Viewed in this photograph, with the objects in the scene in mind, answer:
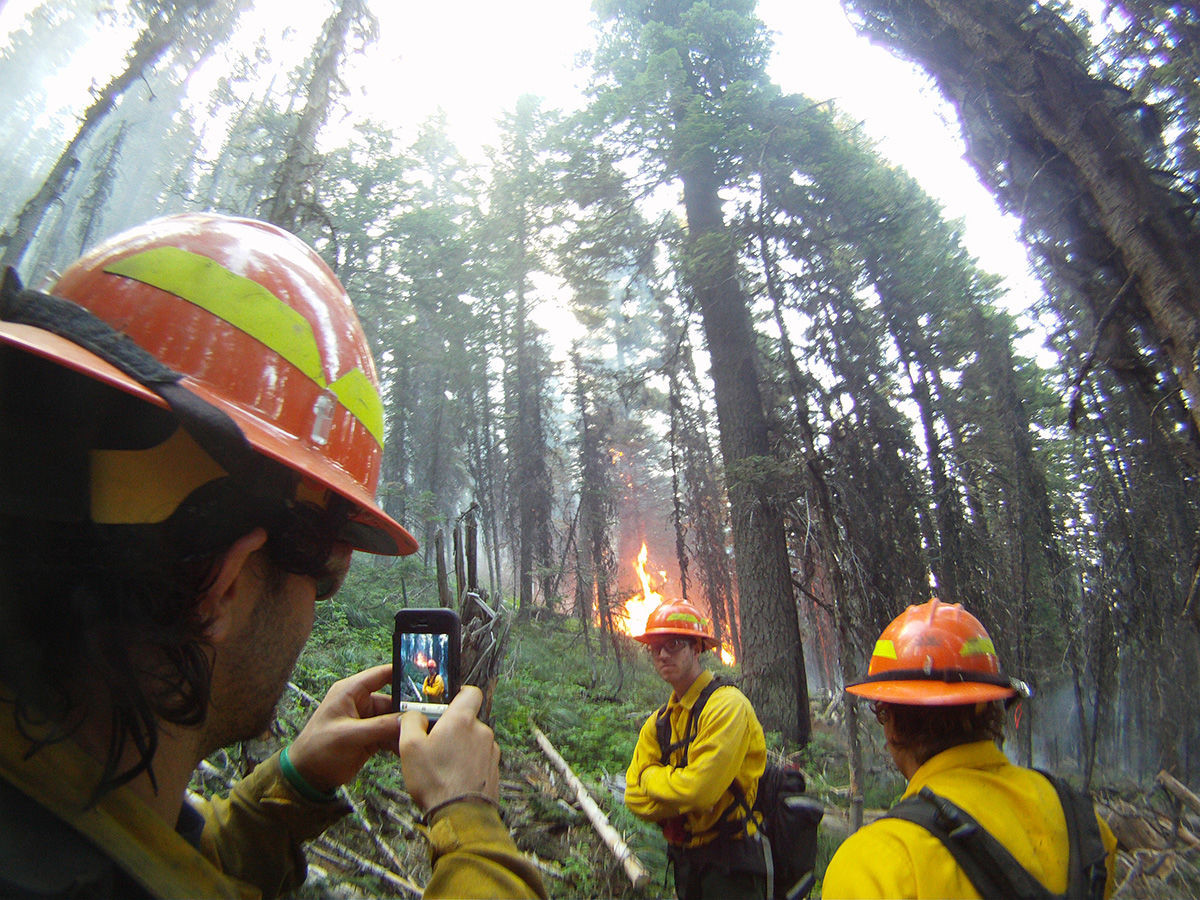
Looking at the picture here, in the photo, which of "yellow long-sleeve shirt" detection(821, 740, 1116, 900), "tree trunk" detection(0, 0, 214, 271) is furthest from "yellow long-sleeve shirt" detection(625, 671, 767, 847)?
"tree trunk" detection(0, 0, 214, 271)

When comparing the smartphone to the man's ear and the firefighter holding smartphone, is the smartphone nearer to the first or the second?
the firefighter holding smartphone

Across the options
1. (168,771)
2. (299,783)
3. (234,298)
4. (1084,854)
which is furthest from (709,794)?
(234,298)

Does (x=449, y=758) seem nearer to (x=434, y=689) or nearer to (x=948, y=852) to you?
(x=434, y=689)

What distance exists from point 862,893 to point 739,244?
7.62 meters

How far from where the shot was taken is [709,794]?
3344 mm

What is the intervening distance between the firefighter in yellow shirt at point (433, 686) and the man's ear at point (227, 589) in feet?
2.24

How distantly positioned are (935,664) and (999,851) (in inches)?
34.3

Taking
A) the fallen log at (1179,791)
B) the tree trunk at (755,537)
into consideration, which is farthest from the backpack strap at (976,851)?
the fallen log at (1179,791)

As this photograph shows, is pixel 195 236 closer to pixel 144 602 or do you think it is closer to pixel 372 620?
pixel 144 602

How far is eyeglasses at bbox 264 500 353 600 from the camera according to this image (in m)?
1.25

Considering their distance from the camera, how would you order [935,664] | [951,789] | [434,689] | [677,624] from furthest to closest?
[677,624]
[935,664]
[951,789]
[434,689]

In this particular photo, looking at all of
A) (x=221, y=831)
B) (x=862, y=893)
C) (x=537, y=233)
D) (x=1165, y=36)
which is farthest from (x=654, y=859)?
(x=537, y=233)

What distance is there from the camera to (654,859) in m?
4.70

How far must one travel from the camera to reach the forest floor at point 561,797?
4156 mm
